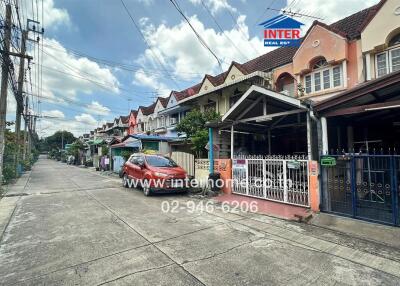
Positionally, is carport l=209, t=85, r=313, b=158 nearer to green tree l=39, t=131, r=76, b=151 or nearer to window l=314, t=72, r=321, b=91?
window l=314, t=72, r=321, b=91

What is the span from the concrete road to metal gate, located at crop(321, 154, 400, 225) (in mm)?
1199

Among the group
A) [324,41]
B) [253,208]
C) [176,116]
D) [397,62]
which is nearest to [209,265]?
[253,208]

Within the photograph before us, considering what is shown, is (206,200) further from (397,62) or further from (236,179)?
(397,62)

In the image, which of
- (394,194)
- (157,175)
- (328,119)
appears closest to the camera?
(394,194)

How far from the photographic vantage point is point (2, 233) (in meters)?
5.70

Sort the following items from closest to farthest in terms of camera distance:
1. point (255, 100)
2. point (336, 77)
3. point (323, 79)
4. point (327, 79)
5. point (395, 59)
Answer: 1. point (395, 59)
2. point (255, 100)
3. point (336, 77)
4. point (327, 79)
5. point (323, 79)

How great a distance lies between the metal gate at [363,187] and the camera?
5590 mm

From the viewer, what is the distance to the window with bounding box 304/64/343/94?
35.5 feet

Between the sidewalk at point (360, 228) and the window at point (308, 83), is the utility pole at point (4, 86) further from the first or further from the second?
the window at point (308, 83)

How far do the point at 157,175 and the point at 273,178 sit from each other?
480cm

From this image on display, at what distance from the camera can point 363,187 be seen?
615 cm

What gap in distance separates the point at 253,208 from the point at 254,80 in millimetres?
8397

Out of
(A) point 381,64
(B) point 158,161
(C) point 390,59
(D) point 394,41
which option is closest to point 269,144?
(A) point 381,64

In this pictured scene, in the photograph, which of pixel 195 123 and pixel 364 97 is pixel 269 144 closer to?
pixel 195 123
